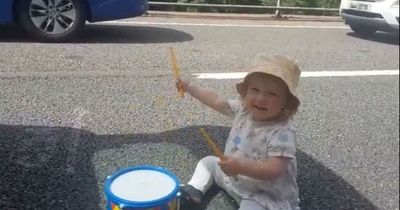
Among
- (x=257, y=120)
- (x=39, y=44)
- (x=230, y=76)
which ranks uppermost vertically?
(x=39, y=44)

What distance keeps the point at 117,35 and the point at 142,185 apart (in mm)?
1511

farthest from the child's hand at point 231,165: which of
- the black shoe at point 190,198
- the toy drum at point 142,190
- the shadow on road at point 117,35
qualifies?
the shadow on road at point 117,35

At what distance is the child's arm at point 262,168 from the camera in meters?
1.02

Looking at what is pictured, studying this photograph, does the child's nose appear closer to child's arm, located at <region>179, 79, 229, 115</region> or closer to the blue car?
child's arm, located at <region>179, 79, 229, 115</region>

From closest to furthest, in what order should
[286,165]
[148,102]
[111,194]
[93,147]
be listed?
[111,194] → [286,165] → [93,147] → [148,102]

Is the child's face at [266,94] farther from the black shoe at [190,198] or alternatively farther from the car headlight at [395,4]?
the car headlight at [395,4]

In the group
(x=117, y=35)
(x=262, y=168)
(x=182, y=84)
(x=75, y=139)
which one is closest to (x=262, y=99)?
(x=262, y=168)

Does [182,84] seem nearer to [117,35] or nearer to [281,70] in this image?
[281,70]

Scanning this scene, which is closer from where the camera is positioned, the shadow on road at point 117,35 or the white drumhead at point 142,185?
the white drumhead at point 142,185

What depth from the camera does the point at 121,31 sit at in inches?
102

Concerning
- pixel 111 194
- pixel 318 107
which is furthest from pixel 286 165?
pixel 318 107

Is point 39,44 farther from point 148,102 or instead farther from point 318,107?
point 318,107

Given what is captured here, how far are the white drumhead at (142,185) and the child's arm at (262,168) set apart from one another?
134 millimetres

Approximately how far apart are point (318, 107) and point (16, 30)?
131 centimetres
